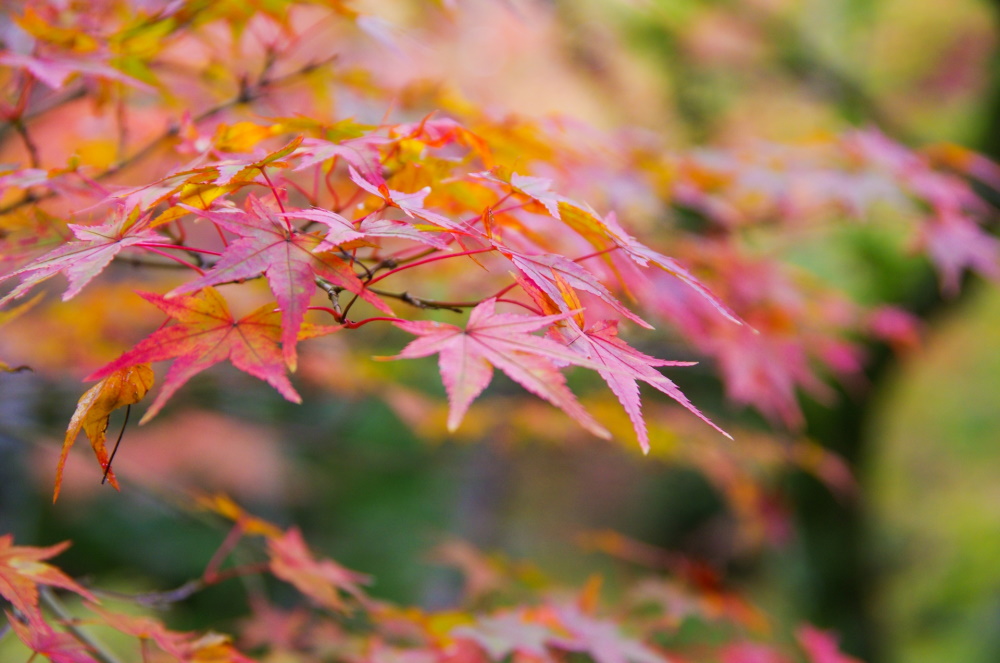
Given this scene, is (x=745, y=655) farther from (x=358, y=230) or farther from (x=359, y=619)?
(x=358, y=230)

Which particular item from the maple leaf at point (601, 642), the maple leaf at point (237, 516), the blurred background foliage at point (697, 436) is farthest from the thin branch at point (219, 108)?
the maple leaf at point (601, 642)

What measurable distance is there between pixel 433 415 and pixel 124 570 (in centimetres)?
A: 355

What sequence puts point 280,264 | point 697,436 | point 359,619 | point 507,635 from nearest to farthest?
point 280,264 → point 507,635 → point 359,619 → point 697,436

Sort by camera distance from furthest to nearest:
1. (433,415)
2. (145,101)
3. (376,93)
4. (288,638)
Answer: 1. (433,415)
2. (145,101)
3. (376,93)
4. (288,638)

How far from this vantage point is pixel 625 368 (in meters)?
0.58

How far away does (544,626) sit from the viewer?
1.05 metres

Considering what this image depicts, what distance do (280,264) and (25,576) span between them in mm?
430

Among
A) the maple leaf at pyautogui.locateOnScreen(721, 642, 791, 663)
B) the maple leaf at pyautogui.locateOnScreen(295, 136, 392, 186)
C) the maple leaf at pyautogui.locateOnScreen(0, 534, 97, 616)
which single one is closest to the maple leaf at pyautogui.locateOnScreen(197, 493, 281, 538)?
the maple leaf at pyautogui.locateOnScreen(0, 534, 97, 616)

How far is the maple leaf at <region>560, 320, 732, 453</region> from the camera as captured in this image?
553mm

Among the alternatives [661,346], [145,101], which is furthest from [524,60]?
[145,101]

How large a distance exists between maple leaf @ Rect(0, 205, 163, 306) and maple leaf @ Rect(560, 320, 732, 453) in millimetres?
377

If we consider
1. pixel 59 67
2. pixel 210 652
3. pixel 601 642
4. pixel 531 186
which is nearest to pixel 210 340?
pixel 531 186

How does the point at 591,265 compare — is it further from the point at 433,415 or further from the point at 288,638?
the point at 433,415

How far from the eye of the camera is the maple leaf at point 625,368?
21.8 inches
